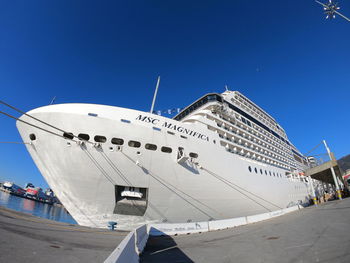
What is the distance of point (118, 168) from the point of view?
9.09 metres

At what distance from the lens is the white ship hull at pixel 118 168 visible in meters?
8.95

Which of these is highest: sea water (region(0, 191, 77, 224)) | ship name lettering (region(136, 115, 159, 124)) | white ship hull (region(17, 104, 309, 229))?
ship name lettering (region(136, 115, 159, 124))

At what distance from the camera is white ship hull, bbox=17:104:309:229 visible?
29.3 ft

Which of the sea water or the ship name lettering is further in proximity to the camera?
the sea water

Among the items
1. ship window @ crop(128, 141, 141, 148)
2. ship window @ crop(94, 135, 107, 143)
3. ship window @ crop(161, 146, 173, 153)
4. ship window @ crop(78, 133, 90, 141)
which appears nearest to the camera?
ship window @ crop(78, 133, 90, 141)

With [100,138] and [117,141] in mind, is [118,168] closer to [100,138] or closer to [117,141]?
[117,141]

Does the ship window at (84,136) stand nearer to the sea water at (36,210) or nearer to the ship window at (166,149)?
the ship window at (166,149)

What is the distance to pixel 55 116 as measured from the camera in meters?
9.00

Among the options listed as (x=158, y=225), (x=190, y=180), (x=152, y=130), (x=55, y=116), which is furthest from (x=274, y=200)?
(x=55, y=116)

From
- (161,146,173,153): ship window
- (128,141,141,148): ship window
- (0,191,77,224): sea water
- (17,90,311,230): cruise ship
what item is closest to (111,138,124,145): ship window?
(17,90,311,230): cruise ship

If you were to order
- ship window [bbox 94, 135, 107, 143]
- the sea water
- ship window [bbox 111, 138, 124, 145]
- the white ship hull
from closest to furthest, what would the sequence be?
the white ship hull
ship window [bbox 94, 135, 107, 143]
ship window [bbox 111, 138, 124, 145]
the sea water

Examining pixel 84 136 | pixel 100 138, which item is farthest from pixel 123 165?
pixel 84 136

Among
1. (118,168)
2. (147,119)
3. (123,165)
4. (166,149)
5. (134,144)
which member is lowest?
(118,168)

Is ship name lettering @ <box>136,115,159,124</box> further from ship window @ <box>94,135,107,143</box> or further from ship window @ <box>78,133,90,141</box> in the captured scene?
ship window @ <box>78,133,90,141</box>
